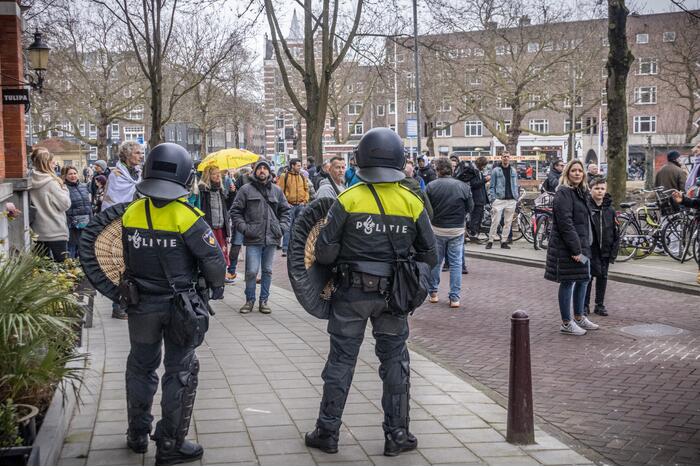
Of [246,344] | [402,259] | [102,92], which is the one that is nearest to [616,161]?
[246,344]

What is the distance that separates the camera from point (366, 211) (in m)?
5.12

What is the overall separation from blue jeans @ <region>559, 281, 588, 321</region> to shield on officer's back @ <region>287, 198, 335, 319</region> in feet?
14.9

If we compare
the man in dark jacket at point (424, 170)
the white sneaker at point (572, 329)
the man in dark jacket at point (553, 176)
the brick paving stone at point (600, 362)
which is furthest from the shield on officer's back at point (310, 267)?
the man in dark jacket at point (553, 176)

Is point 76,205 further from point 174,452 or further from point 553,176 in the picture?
point 553,176

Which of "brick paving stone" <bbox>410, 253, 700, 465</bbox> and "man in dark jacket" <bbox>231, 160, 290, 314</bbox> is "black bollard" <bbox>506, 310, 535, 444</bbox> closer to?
"brick paving stone" <bbox>410, 253, 700, 465</bbox>

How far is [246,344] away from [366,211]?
12.3 ft

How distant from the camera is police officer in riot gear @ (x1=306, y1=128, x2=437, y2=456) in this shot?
16.7 feet

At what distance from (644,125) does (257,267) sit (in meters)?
70.9

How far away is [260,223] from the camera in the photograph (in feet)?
34.9

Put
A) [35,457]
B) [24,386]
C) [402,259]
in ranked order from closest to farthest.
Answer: [35,457], [24,386], [402,259]

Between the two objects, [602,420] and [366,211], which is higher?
[366,211]

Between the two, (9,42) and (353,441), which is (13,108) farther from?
(353,441)

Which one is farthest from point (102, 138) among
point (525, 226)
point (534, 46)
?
point (525, 226)

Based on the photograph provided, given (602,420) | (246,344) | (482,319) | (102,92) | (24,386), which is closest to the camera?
(24,386)
